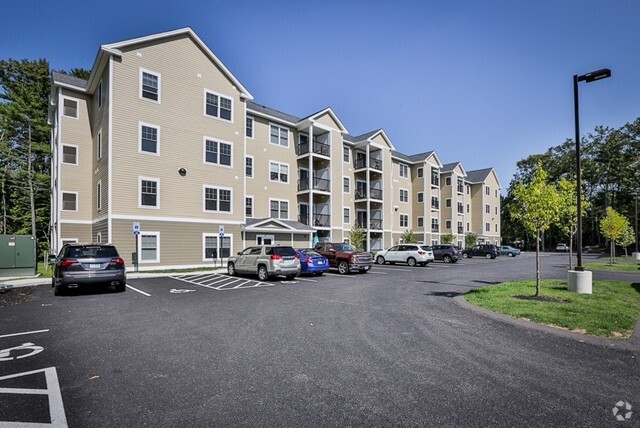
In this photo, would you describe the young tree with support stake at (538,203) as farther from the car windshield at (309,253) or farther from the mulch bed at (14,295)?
the mulch bed at (14,295)

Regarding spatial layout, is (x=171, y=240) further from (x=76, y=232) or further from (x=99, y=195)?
(x=76, y=232)

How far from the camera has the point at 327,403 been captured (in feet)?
12.6

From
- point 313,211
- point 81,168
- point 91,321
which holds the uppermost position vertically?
point 81,168

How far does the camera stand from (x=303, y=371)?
4.83 metres

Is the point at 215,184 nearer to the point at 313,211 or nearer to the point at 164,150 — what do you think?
the point at 164,150

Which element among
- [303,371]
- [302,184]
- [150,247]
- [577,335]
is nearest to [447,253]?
[302,184]

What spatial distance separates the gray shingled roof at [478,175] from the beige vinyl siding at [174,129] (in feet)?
154

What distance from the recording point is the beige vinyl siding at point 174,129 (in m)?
20.3

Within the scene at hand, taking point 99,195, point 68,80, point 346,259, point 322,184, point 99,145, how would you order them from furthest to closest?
point 322,184 → point 68,80 → point 99,145 → point 99,195 → point 346,259

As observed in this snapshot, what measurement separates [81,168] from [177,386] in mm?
24830

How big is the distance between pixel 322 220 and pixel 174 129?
1534 cm

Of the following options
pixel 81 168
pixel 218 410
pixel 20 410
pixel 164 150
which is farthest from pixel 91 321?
pixel 81 168

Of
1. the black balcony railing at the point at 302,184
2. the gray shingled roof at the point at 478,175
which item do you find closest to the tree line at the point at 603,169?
the gray shingled roof at the point at 478,175

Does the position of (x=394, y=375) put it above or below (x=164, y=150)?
below
